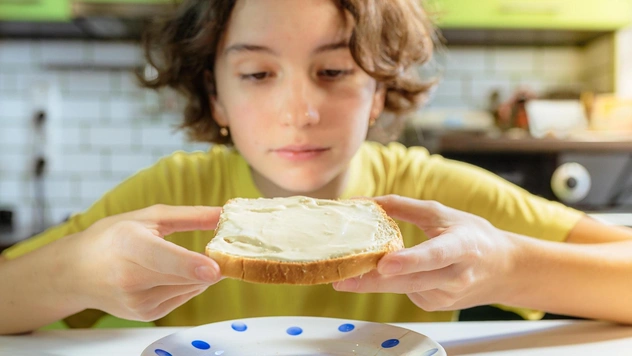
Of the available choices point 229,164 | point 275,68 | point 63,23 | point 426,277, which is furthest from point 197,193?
point 63,23

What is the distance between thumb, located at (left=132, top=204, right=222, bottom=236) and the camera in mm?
502

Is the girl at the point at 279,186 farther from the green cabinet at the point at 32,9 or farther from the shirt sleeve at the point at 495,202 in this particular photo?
the green cabinet at the point at 32,9

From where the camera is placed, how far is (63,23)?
1.60m

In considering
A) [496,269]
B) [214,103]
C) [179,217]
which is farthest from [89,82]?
[496,269]

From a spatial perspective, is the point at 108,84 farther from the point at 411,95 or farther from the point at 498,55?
the point at 498,55

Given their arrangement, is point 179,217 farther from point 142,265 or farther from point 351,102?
point 351,102

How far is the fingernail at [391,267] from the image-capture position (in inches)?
15.3

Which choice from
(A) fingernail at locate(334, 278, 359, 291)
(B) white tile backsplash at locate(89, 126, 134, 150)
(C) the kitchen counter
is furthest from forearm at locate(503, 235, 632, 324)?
(B) white tile backsplash at locate(89, 126, 134, 150)

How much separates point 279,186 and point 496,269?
1.08ft

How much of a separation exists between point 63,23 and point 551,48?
1.47 metres

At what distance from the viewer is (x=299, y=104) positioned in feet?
2.18

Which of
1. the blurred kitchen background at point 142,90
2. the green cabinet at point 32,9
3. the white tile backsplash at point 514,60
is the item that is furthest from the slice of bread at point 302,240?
the white tile backsplash at point 514,60

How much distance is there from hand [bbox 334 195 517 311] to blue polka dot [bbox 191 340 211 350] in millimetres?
125

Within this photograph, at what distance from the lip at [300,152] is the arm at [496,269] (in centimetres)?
19
